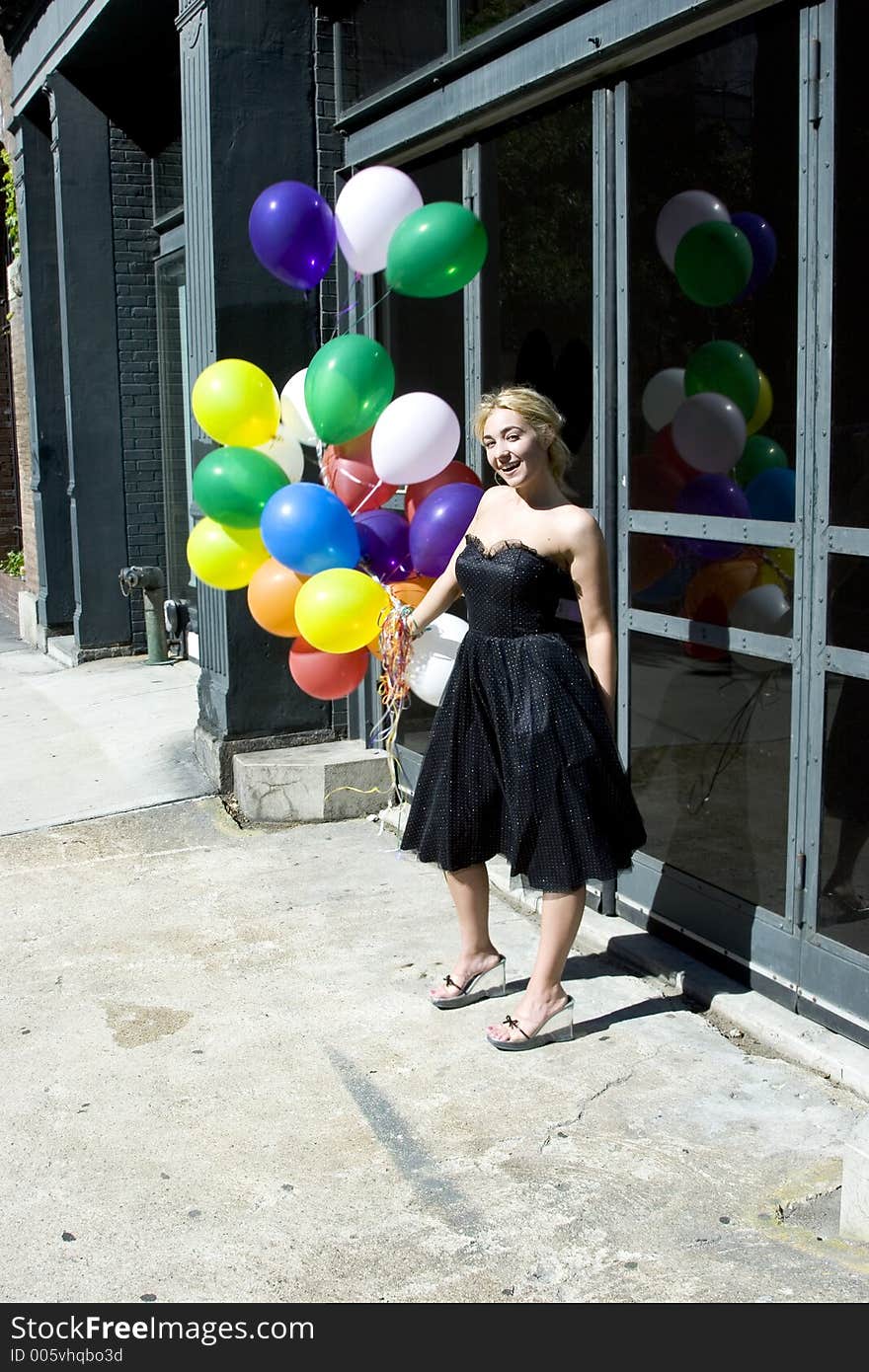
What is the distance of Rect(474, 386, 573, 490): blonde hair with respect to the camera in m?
4.06

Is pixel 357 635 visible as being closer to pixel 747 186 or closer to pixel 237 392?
pixel 237 392

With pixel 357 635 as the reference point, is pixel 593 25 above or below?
above

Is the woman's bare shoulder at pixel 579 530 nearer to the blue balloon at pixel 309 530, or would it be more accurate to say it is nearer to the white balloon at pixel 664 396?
the white balloon at pixel 664 396

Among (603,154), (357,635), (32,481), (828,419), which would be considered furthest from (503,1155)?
(32,481)

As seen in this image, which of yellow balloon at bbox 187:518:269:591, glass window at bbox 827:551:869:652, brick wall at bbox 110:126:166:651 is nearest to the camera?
glass window at bbox 827:551:869:652

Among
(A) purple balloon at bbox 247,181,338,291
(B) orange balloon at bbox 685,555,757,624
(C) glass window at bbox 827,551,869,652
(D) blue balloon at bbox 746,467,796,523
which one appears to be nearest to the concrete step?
(A) purple balloon at bbox 247,181,338,291

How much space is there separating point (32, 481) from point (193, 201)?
516 centimetres

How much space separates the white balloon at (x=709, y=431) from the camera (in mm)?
4414

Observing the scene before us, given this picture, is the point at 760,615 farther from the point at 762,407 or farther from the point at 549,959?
the point at 549,959

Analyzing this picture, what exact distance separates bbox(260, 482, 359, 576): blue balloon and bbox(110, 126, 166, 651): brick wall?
19.8 ft

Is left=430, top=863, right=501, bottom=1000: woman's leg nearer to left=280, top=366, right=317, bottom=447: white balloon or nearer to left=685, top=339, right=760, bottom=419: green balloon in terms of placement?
left=685, top=339, right=760, bottom=419: green balloon

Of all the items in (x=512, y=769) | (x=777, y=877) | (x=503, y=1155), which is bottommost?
(x=503, y=1155)

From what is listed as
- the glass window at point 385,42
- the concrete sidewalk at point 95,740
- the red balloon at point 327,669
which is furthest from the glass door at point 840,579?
the concrete sidewalk at point 95,740

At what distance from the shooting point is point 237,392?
518cm
